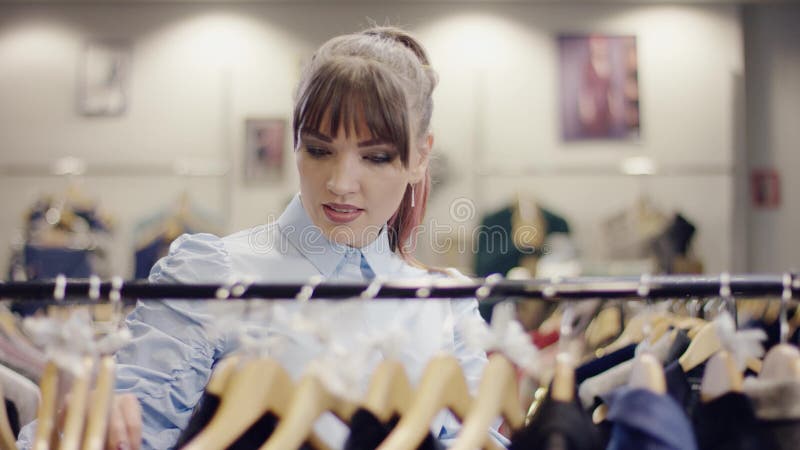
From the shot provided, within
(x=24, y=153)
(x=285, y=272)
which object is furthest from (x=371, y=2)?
(x=285, y=272)

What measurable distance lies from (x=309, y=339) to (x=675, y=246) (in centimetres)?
254

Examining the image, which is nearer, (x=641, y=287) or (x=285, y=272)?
(x=641, y=287)

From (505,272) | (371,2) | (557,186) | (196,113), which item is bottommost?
(505,272)

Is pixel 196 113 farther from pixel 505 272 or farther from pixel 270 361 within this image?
pixel 270 361

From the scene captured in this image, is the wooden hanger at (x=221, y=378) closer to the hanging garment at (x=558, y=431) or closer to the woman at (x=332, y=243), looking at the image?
the woman at (x=332, y=243)

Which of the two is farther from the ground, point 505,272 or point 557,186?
point 557,186

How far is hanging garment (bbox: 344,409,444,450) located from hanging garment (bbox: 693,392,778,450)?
0.27 m

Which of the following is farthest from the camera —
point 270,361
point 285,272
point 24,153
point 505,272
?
point 24,153

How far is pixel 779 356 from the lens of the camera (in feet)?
2.75

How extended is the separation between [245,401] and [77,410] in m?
0.15

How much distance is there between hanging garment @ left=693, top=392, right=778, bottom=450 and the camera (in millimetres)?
788

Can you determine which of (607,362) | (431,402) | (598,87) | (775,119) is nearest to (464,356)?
(607,362)

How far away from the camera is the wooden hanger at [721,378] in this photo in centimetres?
81

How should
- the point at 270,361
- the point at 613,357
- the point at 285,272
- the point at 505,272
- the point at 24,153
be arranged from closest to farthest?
1. the point at 270,361
2. the point at 613,357
3. the point at 285,272
4. the point at 505,272
5. the point at 24,153
